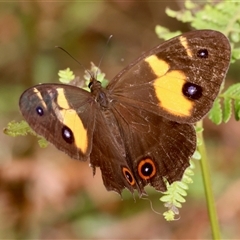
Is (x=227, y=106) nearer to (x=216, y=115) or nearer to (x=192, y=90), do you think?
(x=216, y=115)

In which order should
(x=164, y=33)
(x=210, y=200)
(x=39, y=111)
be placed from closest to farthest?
(x=39, y=111) → (x=210, y=200) → (x=164, y=33)

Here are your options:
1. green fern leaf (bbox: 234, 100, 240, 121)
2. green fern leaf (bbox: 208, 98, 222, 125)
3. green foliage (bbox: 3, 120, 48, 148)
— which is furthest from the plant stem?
green foliage (bbox: 3, 120, 48, 148)

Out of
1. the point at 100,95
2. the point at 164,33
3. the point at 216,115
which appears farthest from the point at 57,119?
the point at 164,33

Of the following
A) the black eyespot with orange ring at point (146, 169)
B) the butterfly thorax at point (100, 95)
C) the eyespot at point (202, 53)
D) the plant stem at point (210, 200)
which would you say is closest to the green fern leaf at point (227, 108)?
the plant stem at point (210, 200)

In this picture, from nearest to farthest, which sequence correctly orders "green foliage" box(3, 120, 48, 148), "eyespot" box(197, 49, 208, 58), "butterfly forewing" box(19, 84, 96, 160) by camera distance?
"butterfly forewing" box(19, 84, 96, 160) → "eyespot" box(197, 49, 208, 58) → "green foliage" box(3, 120, 48, 148)

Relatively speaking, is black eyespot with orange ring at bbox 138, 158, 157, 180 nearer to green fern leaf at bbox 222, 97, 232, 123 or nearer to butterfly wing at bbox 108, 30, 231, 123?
butterfly wing at bbox 108, 30, 231, 123

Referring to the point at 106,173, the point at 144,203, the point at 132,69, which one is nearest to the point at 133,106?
the point at 132,69
